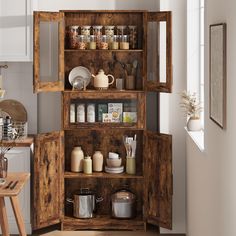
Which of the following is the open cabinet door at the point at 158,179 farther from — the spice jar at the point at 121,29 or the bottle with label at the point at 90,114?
the spice jar at the point at 121,29

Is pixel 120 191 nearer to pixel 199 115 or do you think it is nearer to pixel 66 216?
pixel 66 216

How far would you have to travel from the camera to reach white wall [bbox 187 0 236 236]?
2889 millimetres

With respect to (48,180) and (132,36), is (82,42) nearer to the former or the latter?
(132,36)

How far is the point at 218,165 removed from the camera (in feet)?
11.0

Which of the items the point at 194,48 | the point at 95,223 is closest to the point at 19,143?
the point at 95,223

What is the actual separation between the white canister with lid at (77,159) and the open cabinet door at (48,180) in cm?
13

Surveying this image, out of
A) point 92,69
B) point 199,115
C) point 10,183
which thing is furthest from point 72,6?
point 10,183

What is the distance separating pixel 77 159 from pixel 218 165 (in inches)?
107

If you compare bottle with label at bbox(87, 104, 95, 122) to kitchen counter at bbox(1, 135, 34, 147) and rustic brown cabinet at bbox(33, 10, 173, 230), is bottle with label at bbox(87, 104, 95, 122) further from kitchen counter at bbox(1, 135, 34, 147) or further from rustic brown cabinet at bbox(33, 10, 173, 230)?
kitchen counter at bbox(1, 135, 34, 147)

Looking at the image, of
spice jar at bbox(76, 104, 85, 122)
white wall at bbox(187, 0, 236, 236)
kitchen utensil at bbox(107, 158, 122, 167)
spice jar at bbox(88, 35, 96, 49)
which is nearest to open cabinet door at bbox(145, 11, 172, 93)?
Answer: spice jar at bbox(88, 35, 96, 49)

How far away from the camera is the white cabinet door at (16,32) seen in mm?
5699

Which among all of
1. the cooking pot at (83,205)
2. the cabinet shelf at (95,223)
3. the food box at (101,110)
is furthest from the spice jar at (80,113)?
the cabinet shelf at (95,223)

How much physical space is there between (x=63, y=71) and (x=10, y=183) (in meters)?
1.53

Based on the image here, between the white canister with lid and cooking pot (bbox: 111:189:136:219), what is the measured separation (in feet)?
1.37
